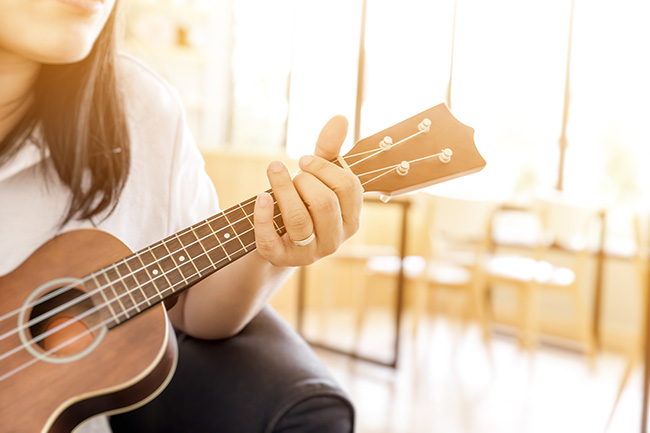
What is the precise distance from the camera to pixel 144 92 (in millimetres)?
1026

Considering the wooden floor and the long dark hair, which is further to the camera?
the wooden floor

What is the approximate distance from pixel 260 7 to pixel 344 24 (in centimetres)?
85

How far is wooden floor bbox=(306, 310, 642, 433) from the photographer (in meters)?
2.60

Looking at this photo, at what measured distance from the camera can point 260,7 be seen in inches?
243

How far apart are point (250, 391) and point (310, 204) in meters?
0.26

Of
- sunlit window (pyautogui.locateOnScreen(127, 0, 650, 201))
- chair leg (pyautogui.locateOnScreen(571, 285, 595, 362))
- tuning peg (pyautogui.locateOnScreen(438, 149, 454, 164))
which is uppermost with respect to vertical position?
sunlit window (pyautogui.locateOnScreen(127, 0, 650, 201))

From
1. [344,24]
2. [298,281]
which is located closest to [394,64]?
[344,24]

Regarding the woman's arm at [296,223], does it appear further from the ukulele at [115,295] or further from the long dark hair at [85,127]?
the long dark hair at [85,127]

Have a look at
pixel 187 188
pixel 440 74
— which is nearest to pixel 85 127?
pixel 187 188

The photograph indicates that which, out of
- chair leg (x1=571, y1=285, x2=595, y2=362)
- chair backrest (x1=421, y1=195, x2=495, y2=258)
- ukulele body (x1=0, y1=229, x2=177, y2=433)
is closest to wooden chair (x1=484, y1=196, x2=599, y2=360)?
chair leg (x1=571, y1=285, x2=595, y2=362)

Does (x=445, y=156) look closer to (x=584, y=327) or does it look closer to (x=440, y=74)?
(x=584, y=327)

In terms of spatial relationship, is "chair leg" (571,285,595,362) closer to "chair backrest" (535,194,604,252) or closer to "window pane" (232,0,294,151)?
"chair backrest" (535,194,604,252)

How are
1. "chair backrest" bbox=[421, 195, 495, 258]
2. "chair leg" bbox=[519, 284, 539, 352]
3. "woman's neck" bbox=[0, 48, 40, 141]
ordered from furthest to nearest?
1. "chair leg" bbox=[519, 284, 539, 352]
2. "chair backrest" bbox=[421, 195, 495, 258]
3. "woman's neck" bbox=[0, 48, 40, 141]

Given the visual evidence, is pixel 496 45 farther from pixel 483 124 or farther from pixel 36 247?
pixel 36 247
